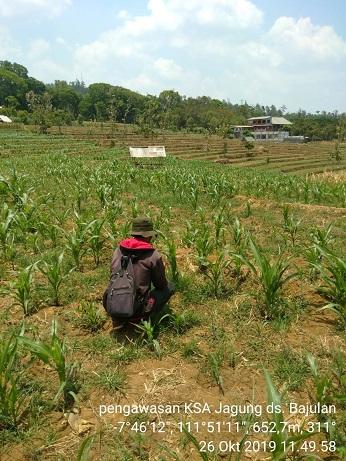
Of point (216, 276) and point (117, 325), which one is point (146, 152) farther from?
point (117, 325)

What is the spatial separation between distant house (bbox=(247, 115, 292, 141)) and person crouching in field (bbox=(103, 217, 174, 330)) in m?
85.4

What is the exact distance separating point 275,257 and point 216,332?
2105mm

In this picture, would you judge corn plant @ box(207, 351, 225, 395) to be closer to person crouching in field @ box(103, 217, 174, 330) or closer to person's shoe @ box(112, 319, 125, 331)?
person crouching in field @ box(103, 217, 174, 330)

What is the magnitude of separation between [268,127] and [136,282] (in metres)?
97.1

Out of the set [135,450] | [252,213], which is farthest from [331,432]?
[252,213]

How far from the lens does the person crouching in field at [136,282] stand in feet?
11.0

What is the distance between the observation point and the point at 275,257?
5.36 m

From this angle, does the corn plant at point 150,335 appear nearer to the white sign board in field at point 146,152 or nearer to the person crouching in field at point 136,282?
the person crouching in field at point 136,282

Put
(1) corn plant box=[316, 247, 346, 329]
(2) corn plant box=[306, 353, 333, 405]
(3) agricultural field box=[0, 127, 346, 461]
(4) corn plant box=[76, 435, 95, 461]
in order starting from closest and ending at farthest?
(4) corn plant box=[76, 435, 95, 461]
(3) agricultural field box=[0, 127, 346, 461]
(2) corn plant box=[306, 353, 333, 405]
(1) corn plant box=[316, 247, 346, 329]

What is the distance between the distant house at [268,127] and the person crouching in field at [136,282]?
85.4 meters

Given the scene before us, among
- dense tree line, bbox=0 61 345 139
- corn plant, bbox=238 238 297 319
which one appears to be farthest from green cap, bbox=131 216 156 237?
dense tree line, bbox=0 61 345 139

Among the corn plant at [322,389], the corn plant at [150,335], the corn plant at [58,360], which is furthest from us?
the corn plant at [150,335]

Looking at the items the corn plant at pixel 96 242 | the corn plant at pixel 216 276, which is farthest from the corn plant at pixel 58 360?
the corn plant at pixel 96 242

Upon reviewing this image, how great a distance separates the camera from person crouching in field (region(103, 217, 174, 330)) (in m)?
3.35
